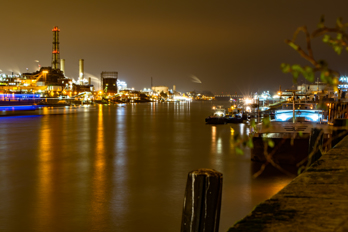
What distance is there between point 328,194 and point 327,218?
0.78 m

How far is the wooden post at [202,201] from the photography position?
4.16 metres

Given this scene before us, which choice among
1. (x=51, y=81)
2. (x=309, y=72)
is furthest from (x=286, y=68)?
(x=51, y=81)

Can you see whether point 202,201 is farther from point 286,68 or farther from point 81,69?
point 81,69

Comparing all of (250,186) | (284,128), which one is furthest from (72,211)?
(284,128)

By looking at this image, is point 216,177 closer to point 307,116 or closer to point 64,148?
point 307,116

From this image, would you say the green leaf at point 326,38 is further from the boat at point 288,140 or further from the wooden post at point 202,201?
the boat at point 288,140

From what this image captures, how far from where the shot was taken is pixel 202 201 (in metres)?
4.18

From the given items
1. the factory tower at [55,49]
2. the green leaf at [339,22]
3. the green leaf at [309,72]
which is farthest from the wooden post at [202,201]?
the factory tower at [55,49]

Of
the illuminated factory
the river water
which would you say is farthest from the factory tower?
the river water

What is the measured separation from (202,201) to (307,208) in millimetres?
1068

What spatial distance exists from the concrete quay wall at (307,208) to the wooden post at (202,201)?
542mm

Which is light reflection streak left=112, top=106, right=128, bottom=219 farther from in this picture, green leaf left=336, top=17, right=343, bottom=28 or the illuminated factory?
the illuminated factory

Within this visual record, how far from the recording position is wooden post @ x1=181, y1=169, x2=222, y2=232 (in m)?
4.16

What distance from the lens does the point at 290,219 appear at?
135 inches
